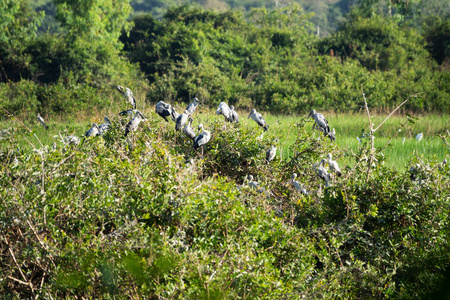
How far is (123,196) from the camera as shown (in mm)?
2531

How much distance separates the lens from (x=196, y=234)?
2.49 metres

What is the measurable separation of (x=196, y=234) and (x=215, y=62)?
14.0 meters

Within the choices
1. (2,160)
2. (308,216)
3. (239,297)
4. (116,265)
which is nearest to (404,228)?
(308,216)

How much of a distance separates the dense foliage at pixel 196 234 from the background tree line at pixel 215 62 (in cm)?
831

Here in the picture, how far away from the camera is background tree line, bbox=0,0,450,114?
11758 mm

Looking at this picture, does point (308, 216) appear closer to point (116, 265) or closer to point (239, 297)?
point (239, 297)

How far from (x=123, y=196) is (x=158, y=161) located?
0.43m

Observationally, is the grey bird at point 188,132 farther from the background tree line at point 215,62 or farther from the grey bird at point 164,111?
the background tree line at point 215,62

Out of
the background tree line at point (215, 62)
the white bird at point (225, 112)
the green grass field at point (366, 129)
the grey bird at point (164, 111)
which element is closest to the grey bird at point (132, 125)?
the grey bird at point (164, 111)

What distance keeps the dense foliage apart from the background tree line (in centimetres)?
831

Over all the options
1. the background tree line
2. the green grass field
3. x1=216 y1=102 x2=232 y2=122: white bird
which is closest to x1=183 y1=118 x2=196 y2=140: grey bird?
x1=216 y1=102 x2=232 y2=122: white bird

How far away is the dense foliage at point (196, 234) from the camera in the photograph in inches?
84.4

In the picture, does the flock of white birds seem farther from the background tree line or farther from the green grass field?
the background tree line

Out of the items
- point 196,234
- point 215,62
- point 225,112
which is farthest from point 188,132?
point 215,62
